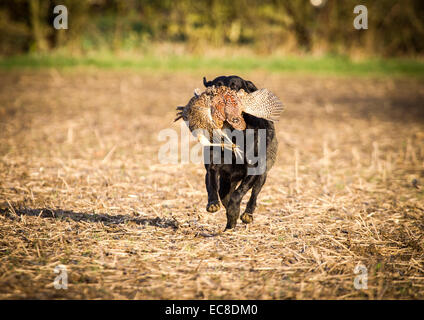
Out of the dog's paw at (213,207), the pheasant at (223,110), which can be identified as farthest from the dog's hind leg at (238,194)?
the pheasant at (223,110)

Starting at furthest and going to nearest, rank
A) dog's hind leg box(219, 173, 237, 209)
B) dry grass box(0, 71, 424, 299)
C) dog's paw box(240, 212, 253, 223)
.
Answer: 1. dog's hind leg box(219, 173, 237, 209)
2. dog's paw box(240, 212, 253, 223)
3. dry grass box(0, 71, 424, 299)

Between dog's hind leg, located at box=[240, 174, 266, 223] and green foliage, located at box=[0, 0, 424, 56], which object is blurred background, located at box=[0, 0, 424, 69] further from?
dog's hind leg, located at box=[240, 174, 266, 223]

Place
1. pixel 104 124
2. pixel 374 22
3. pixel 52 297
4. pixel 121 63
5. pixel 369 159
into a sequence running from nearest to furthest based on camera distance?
pixel 52 297
pixel 369 159
pixel 104 124
pixel 121 63
pixel 374 22

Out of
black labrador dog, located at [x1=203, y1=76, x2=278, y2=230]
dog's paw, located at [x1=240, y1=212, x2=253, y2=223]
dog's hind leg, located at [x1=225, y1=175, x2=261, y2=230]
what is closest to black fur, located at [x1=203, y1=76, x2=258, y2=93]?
black labrador dog, located at [x1=203, y1=76, x2=278, y2=230]

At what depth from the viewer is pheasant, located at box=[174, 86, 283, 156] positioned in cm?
383

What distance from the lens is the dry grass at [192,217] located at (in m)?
3.55

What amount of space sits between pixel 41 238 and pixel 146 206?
4.28ft

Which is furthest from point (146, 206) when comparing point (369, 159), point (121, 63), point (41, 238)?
point (121, 63)

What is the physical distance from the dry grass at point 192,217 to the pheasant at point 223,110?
38.7 inches

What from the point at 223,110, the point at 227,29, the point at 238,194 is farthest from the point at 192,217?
the point at 227,29

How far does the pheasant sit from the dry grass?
0.98 meters

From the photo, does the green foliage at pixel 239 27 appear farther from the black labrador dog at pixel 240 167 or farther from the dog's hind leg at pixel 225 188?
the black labrador dog at pixel 240 167

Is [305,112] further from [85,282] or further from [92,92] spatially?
[85,282]

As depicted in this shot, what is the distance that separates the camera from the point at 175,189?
5.98 meters
